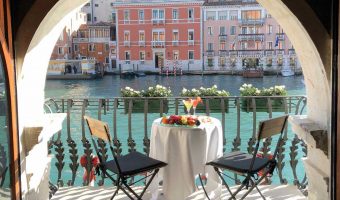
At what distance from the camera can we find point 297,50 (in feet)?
10.5

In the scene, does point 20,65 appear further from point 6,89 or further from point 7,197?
point 7,197

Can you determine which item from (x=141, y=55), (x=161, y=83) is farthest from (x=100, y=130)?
(x=141, y=55)

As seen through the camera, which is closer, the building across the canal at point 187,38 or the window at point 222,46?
the building across the canal at point 187,38

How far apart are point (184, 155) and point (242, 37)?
44358 mm

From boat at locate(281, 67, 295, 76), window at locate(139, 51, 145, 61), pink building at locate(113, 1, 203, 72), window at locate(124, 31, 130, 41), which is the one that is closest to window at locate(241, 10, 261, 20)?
pink building at locate(113, 1, 203, 72)

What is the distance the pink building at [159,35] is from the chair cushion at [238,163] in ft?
140

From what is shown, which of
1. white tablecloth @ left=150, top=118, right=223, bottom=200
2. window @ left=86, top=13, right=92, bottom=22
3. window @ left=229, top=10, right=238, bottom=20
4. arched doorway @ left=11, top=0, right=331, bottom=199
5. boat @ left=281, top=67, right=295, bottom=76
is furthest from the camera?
window @ left=86, top=13, right=92, bottom=22

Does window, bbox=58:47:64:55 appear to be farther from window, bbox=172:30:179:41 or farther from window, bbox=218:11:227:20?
window, bbox=218:11:227:20

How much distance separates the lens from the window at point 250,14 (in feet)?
151

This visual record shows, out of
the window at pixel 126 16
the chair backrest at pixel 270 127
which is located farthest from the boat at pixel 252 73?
the chair backrest at pixel 270 127

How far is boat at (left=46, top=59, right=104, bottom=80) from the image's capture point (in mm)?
44781

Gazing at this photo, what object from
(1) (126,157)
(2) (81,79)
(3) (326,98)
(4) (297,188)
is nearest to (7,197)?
(1) (126,157)

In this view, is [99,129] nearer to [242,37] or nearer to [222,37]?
[222,37]

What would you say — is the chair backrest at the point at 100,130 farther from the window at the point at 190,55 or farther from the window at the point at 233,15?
the window at the point at 233,15
